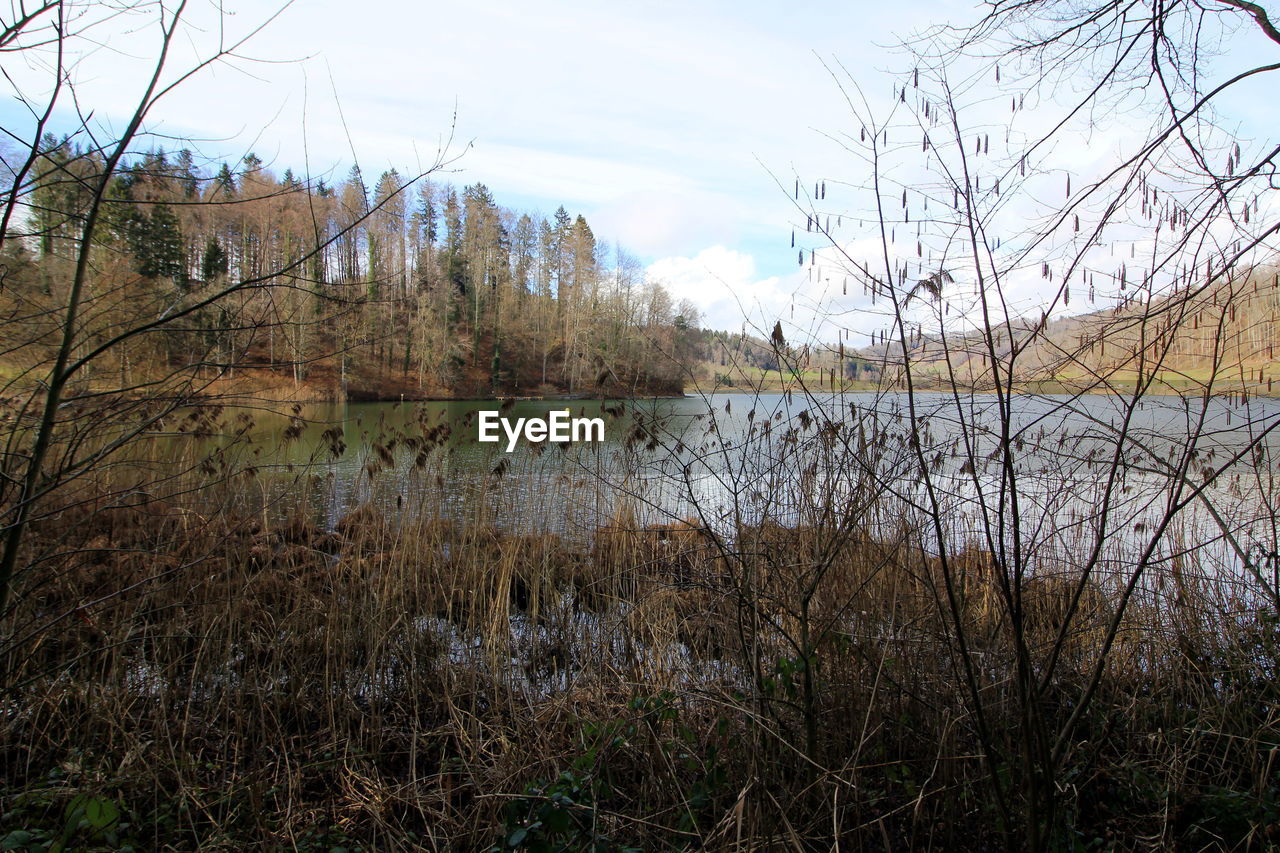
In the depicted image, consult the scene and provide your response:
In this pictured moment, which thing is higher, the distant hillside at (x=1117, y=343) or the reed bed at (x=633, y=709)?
the distant hillside at (x=1117, y=343)

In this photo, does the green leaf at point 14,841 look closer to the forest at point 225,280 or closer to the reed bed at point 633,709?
the reed bed at point 633,709

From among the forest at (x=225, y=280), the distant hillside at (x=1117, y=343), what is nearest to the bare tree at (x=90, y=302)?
the forest at (x=225, y=280)

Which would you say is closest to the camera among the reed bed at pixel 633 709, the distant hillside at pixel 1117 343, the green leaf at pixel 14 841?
the green leaf at pixel 14 841

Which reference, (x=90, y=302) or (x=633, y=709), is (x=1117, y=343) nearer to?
(x=633, y=709)

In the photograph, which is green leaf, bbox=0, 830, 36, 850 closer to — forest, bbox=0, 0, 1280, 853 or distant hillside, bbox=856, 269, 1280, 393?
forest, bbox=0, 0, 1280, 853

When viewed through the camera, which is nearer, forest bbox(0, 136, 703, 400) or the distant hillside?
the distant hillside

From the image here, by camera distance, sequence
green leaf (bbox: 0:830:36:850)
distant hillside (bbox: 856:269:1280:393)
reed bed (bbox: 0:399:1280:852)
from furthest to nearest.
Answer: reed bed (bbox: 0:399:1280:852)
distant hillside (bbox: 856:269:1280:393)
green leaf (bbox: 0:830:36:850)

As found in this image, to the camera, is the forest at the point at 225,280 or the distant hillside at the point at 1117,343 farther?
the forest at the point at 225,280

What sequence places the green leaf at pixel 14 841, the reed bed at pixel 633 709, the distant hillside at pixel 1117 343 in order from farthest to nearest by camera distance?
the reed bed at pixel 633 709
the distant hillside at pixel 1117 343
the green leaf at pixel 14 841

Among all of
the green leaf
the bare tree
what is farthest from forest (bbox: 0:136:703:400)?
the green leaf

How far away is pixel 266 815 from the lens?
266 cm

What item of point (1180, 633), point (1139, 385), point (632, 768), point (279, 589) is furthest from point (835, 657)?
point (279, 589)

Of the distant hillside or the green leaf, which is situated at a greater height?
the distant hillside

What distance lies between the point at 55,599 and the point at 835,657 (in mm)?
4072
